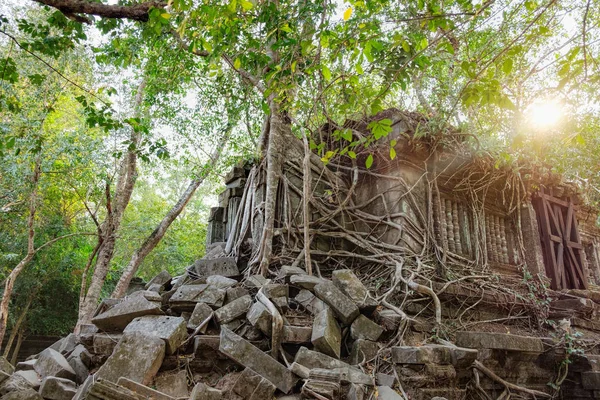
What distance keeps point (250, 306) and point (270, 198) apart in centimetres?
163

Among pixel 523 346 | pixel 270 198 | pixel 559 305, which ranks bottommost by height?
pixel 523 346

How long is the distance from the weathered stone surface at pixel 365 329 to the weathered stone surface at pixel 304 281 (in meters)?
0.54

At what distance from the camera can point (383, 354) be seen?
3.52m

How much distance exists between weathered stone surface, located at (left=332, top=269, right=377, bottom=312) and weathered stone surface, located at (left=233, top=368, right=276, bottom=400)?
119 cm

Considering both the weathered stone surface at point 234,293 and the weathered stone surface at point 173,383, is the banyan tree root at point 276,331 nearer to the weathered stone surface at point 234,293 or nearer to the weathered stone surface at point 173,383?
the weathered stone surface at point 234,293

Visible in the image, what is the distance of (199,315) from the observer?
11.8 feet

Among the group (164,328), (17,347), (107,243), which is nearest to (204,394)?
(164,328)

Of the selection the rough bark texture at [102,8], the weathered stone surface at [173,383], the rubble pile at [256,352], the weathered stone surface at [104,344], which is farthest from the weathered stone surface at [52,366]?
the rough bark texture at [102,8]

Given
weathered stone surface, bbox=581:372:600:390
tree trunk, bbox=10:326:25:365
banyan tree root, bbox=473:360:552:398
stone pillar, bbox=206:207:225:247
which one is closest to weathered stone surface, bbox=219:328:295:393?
banyan tree root, bbox=473:360:552:398

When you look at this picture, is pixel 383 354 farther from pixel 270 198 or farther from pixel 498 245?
pixel 498 245

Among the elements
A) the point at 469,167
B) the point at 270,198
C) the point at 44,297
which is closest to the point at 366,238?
the point at 270,198

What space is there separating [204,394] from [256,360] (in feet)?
1.69

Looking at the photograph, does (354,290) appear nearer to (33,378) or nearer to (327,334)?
(327,334)

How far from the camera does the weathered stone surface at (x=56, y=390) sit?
2963 millimetres
